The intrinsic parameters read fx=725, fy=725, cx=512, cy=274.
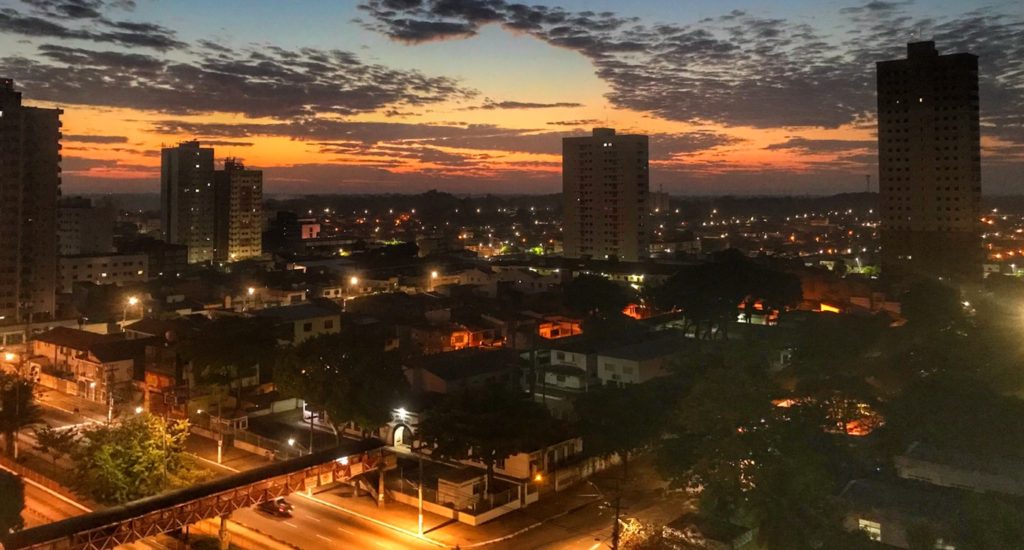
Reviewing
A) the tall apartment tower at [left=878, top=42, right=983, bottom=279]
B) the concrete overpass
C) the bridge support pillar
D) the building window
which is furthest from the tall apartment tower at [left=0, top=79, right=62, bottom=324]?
the tall apartment tower at [left=878, top=42, right=983, bottom=279]

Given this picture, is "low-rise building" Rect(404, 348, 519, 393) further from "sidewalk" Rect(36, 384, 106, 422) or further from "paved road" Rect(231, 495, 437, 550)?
"sidewalk" Rect(36, 384, 106, 422)

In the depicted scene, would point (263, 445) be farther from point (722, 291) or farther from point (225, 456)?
point (722, 291)

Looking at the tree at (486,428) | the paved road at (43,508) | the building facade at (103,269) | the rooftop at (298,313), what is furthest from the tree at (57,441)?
the building facade at (103,269)

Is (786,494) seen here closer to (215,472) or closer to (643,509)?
(643,509)

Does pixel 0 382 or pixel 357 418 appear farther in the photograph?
pixel 0 382

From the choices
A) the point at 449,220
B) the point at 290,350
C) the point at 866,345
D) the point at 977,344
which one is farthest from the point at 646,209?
the point at 449,220

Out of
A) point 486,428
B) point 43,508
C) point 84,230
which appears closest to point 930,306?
point 486,428
